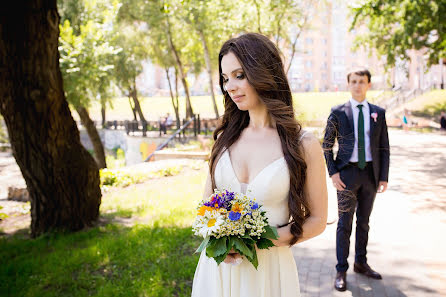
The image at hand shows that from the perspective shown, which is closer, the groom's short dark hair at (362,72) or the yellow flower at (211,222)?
the yellow flower at (211,222)

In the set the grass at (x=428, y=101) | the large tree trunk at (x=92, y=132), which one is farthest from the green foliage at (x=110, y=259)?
the grass at (x=428, y=101)

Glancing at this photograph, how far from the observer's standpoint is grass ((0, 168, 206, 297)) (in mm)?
4625

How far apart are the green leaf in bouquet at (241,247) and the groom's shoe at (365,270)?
3.21 metres

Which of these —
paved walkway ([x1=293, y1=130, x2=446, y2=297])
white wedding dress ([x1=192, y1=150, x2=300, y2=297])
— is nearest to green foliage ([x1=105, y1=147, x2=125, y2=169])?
paved walkway ([x1=293, y1=130, x2=446, y2=297])

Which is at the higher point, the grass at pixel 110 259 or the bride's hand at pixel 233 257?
the bride's hand at pixel 233 257

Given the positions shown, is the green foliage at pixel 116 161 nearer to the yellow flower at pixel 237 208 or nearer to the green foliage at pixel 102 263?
the green foliage at pixel 102 263

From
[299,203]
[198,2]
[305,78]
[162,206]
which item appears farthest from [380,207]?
[305,78]

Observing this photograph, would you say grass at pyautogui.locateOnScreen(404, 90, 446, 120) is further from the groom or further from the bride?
Answer: the bride

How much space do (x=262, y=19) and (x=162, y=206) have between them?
15.3m

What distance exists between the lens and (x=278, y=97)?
7.93 ft

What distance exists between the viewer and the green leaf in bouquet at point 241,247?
6.52 feet

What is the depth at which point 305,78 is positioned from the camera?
7369 centimetres

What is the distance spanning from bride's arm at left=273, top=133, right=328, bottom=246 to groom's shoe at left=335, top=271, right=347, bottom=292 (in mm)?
2382

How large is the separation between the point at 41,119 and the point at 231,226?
201 inches
